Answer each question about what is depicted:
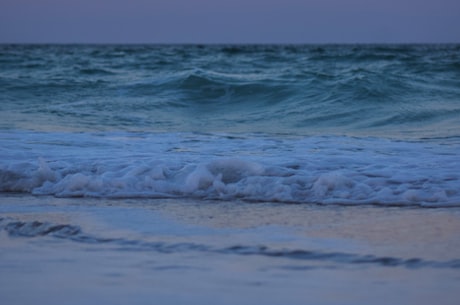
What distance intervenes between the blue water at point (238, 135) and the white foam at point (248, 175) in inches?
0.4

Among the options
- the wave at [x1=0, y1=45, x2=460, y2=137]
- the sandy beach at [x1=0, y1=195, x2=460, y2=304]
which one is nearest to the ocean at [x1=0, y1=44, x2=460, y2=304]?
the sandy beach at [x1=0, y1=195, x2=460, y2=304]

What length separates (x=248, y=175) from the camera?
477 centimetres

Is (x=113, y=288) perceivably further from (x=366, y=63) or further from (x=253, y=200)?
(x=366, y=63)

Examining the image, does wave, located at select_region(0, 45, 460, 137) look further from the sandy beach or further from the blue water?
the sandy beach

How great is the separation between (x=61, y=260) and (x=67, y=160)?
2.54m

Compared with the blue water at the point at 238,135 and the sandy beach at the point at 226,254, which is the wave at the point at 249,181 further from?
the sandy beach at the point at 226,254

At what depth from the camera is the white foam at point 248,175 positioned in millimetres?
4384

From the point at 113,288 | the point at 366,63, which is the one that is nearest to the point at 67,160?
the point at 113,288

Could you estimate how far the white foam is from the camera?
4384mm

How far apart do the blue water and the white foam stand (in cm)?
1

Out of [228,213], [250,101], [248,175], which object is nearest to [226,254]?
[228,213]

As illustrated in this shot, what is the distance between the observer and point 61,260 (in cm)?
292

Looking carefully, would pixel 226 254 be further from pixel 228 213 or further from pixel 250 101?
pixel 250 101

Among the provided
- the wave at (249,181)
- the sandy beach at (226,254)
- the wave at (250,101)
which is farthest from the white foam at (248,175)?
the wave at (250,101)
